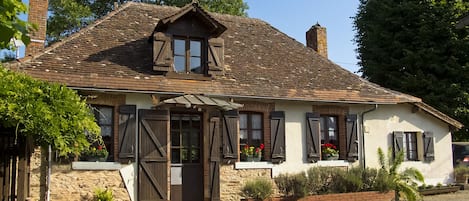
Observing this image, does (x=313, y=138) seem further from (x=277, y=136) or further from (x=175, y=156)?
Answer: (x=175, y=156)

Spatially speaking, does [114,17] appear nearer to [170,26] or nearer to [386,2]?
[170,26]

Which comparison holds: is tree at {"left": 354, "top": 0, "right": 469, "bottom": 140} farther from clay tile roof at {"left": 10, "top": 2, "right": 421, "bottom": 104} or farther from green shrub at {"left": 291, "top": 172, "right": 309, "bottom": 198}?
green shrub at {"left": 291, "top": 172, "right": 309, "bottom": 198}

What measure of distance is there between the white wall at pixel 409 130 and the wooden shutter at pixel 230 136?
449 cm

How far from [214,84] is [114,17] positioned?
4.27 meters

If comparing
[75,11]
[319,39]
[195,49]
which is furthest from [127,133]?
[75,11]

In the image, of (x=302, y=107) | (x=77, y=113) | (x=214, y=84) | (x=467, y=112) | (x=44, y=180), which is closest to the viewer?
(x=77, y=113)

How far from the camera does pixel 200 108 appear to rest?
1260 centimetres

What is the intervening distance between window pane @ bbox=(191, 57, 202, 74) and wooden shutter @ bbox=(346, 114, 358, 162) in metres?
4.82

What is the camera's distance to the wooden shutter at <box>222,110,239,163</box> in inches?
520

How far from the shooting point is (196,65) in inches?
537

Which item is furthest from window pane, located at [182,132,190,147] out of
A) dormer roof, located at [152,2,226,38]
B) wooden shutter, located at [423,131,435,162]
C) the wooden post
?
wooden shutter, located at [423,131,435,162]

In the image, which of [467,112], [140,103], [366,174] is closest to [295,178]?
[366,174]

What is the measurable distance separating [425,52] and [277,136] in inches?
432

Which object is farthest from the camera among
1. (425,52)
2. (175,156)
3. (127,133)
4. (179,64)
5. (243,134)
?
(425,52)
